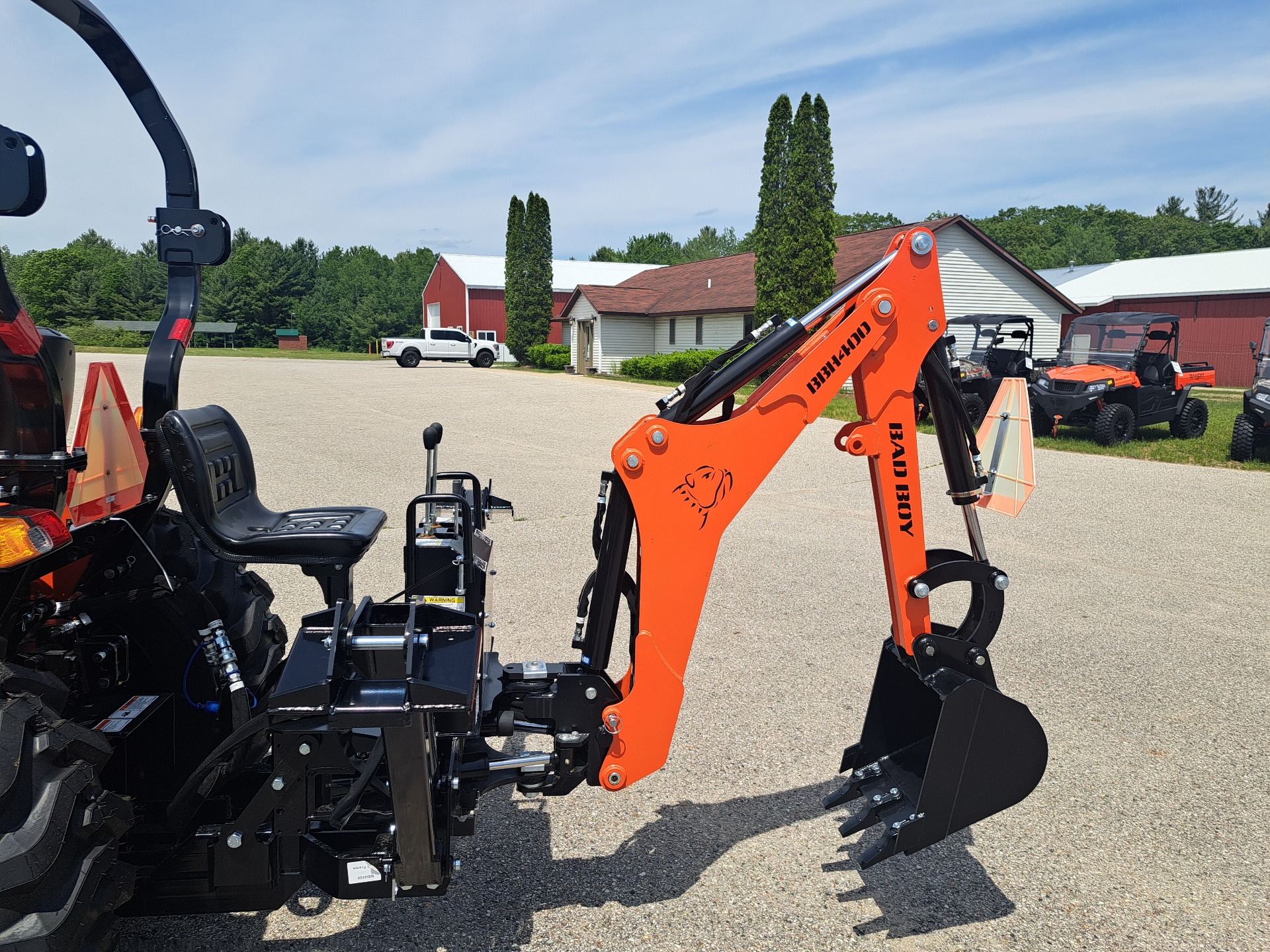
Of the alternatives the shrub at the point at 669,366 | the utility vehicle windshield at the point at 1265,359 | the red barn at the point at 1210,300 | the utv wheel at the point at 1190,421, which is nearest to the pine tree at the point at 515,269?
the shrub at the point at 669,366

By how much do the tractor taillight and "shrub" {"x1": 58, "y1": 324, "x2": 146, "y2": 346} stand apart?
548mm

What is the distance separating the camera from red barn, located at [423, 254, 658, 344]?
156 ft

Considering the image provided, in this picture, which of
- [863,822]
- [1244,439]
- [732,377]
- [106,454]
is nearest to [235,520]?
[106,454]

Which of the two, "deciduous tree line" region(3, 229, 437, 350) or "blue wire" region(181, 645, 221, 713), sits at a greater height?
"deciduous tree line" region(3, 229, 437, 350)

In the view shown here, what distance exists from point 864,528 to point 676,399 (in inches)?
248

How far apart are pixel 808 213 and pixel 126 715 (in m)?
23.8

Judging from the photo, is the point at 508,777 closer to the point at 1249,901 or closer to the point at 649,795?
the point at 649,795

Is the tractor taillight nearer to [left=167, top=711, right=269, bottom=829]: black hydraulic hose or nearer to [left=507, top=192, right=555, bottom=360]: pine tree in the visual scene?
[left=167, top=711, right=269, bottom=829]: black hydraulic hose

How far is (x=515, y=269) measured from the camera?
4003 centimetres

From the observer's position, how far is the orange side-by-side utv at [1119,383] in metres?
15.5

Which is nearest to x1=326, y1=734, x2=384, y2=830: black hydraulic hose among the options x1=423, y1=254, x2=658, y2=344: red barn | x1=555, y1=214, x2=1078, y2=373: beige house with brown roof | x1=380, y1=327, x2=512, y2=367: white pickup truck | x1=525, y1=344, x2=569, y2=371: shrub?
x1=555, y1=214, x2=1078, y2=373: beige house with brown roof

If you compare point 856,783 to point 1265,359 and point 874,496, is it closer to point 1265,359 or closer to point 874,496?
point 874,496

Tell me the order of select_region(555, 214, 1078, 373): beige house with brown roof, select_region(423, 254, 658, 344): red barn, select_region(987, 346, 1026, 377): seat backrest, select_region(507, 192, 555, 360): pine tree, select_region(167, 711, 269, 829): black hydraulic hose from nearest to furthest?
select_region(167, 711, 269, 829): black hydraulic hose → select_region(987, 346, 1026, 377): seat backrest → select_region(555, 214, 1078, 373): beige house with brown roof → select_region(507, 192, 555, 360): pine tree → select_region(423, 254, 658, 344): red barn

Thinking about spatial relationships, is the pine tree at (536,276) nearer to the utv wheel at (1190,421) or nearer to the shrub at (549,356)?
the shrub at (549,356)
